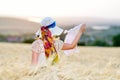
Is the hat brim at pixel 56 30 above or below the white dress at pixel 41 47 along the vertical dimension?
above

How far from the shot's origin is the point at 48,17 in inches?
174

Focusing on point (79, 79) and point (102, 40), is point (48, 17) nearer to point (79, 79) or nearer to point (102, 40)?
point (79, 79)

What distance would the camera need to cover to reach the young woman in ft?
14.2

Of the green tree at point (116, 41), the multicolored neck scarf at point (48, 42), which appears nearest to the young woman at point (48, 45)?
the multicolored neck scarf at point (48, 42)

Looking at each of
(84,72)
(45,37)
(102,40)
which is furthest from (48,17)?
(102,40)

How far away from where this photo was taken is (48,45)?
171 inches

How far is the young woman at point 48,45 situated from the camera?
14.2 ft

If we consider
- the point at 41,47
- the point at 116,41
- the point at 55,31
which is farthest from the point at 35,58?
the point at 116,41

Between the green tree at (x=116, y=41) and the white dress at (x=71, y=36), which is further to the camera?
the green tree at (x=116, y=41)

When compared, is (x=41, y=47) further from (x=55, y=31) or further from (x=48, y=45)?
(x=55, y=31)

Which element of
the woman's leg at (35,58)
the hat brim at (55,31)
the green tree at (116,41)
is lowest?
the green tree at (116,41)

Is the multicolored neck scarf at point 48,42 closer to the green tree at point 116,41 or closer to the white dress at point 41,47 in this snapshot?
the white dress at point 41,47

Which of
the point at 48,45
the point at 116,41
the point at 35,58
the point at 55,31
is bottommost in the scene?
the point at 116,41

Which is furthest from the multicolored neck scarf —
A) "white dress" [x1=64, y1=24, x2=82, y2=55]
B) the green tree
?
the green tree
